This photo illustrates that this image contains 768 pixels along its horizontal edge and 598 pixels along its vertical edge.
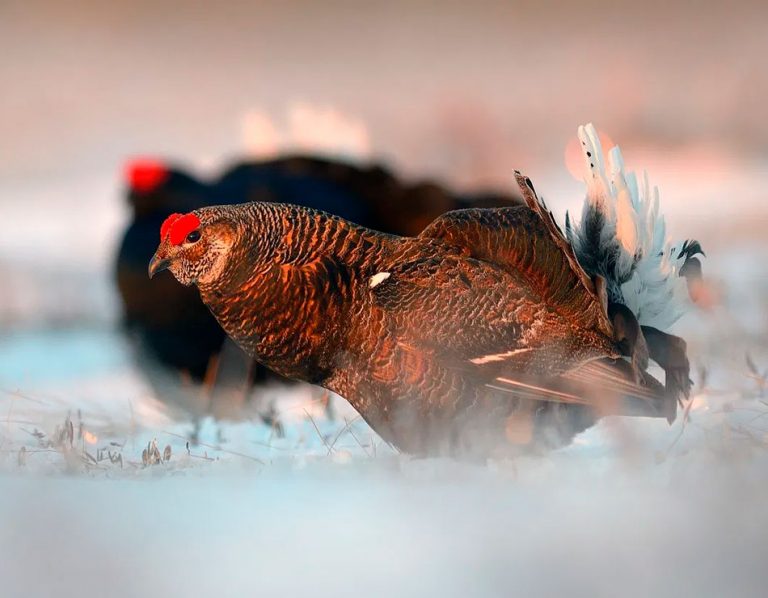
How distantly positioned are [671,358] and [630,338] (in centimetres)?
20

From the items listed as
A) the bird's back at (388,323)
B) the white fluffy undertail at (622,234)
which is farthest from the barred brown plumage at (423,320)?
the white fluffy undertail at (622,234)

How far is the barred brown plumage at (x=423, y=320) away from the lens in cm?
199

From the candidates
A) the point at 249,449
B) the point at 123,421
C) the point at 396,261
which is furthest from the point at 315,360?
the point at 123,421

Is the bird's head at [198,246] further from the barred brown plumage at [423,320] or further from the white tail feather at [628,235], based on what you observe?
the white tail feather at [628,235]

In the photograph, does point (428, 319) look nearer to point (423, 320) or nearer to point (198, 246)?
point (423, 320)

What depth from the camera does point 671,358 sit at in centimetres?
223

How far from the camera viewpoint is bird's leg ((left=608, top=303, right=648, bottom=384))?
2080 millimetres

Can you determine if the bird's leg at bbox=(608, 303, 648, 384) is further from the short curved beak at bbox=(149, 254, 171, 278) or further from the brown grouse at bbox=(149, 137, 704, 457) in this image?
the short curved beak at bbox=(149, 254, 171, 278)

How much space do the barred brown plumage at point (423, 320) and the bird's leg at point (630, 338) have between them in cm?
1

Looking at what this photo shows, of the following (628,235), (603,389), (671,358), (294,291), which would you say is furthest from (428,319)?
(671,358)

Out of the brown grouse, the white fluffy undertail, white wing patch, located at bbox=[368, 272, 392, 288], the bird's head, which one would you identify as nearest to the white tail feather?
the white fluffy undertail

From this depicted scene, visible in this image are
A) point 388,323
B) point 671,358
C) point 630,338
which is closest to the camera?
point 388,323

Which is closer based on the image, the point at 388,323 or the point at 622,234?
the point at 388,323

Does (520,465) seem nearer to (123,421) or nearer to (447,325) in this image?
(447,325)
